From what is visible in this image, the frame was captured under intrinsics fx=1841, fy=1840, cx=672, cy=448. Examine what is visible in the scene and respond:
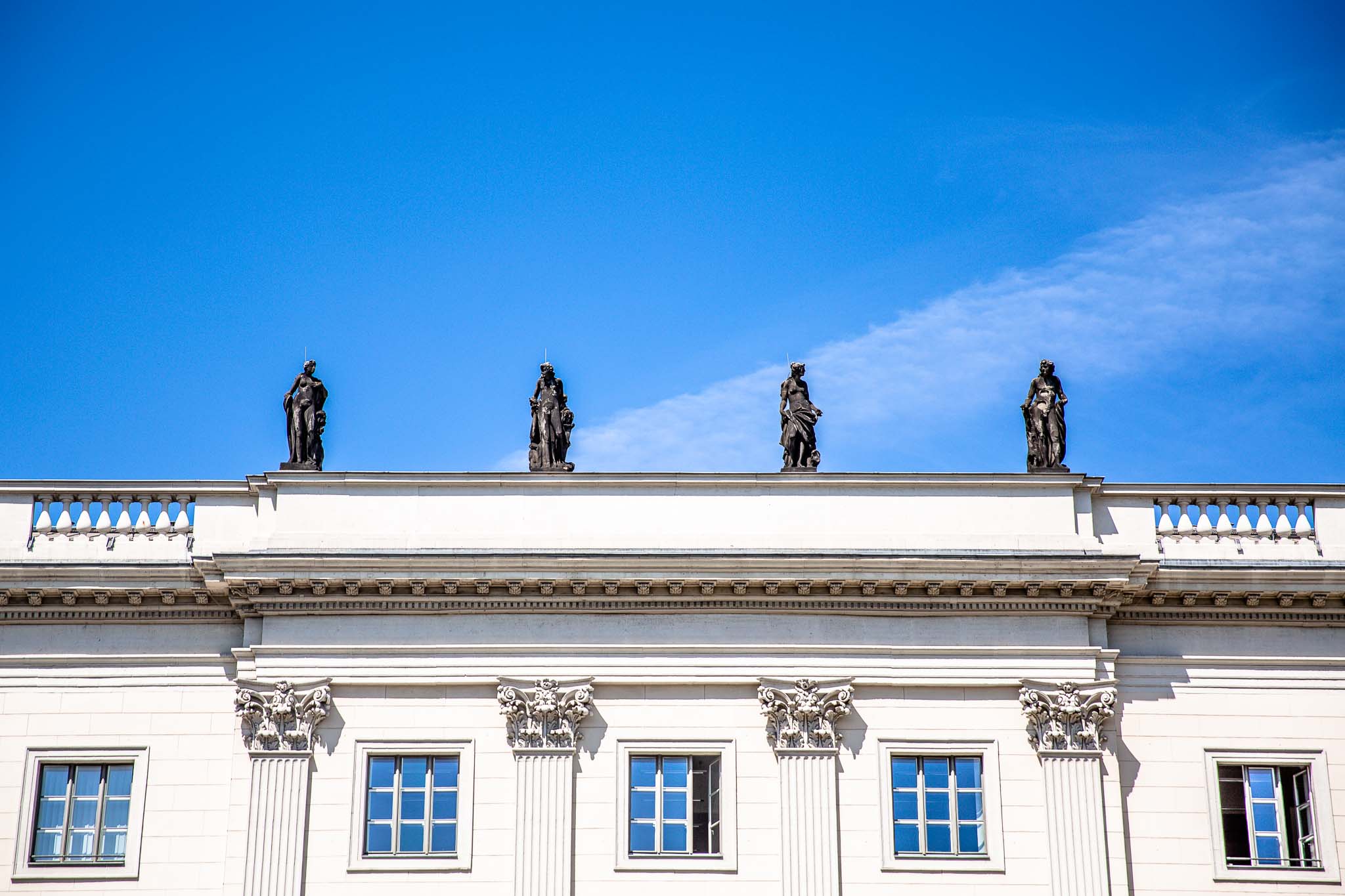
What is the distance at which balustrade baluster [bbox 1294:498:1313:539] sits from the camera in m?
30.1

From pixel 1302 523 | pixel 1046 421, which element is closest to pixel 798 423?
pixel 1046 421

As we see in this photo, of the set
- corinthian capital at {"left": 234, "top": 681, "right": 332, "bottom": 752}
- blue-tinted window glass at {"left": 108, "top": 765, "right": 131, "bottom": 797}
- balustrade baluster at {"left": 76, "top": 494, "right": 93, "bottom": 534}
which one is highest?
balustrade baluster at {"left": 76, "top": 494, "right": 93, "bottom": 534}

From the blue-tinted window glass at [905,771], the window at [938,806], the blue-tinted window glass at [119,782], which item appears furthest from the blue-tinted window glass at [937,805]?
the blue-tinted window glass at [119,782]

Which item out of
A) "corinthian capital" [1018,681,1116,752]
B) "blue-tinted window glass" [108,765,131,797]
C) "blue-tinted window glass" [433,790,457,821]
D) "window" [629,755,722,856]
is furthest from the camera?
"blue-tinted window glass" [108,765,131,797]

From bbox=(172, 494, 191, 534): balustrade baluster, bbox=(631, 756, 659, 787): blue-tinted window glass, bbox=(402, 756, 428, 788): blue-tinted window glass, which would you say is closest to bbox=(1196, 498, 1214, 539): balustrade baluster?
bbox=(631, 756, 659, 787): blue-tinted window glass

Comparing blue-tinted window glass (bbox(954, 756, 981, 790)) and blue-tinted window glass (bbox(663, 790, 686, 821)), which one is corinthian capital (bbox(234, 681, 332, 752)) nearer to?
blue-tinted window glass (bbox(663, 790, 686, 821))

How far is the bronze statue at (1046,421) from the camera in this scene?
1200 inches

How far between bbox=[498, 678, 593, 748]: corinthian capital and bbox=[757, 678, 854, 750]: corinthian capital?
2.81 meters

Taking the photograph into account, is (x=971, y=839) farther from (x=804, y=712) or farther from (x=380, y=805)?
(x=380, y=805)

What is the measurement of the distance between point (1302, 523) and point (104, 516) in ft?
64.1

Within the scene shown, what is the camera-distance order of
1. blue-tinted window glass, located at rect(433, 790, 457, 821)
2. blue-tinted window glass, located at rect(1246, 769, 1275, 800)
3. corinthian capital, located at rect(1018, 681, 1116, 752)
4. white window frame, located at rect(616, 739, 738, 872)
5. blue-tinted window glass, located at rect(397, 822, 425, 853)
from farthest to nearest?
blue-tinted window glass, located at rect(1246, 769, 1275, 800) < corinthian capital, located at rect(1018, 681, 1116, 752) < blue-tinted window glass, located at rect(433, 790, 457, 821) < blue-tinted window glass, located at rect(397, 822, 425, 853) < white window frame, located at rect(616, 739, 738, 872)

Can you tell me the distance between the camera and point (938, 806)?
28.1 meters

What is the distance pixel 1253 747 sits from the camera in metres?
28.7

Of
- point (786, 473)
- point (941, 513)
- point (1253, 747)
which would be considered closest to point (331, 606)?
point (786, 473)
